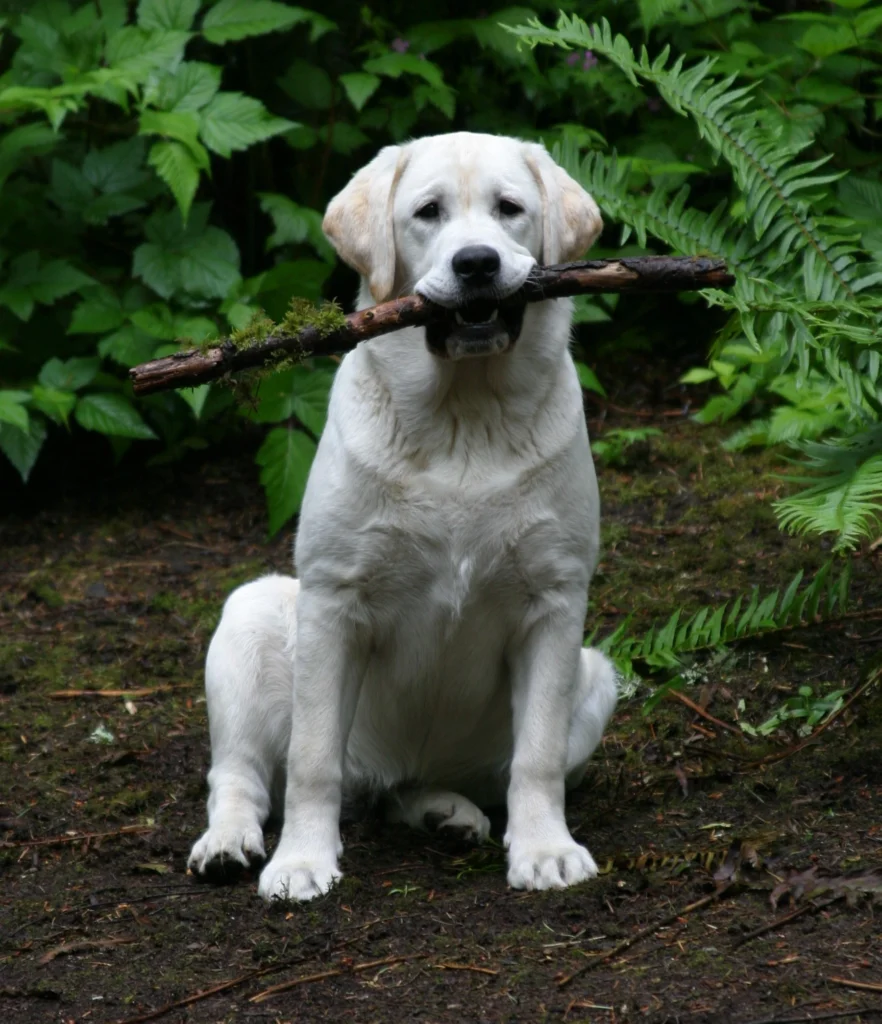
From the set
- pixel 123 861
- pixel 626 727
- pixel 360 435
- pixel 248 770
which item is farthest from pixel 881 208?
pixel 123 861

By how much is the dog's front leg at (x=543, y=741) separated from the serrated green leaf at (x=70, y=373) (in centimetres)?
357

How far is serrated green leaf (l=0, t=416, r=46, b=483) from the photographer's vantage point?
6.65m

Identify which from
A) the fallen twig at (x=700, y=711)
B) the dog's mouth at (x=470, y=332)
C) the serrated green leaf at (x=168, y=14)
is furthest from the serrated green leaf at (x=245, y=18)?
the fallen twig at (x=700, y=711)

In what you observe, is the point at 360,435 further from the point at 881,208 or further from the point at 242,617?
the point at 881,208

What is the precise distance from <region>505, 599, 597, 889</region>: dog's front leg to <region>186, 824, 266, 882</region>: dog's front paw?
28.4 inches

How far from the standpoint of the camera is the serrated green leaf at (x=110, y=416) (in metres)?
6.88

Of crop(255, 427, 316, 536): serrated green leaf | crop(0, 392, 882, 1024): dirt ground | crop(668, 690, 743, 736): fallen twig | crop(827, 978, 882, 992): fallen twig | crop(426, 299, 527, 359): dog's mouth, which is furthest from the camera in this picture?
crop(255, 427, 316, 536): serrated green leaf

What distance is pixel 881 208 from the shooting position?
5629 mm

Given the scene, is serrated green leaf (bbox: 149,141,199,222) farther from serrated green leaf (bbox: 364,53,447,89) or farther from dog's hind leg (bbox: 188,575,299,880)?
dog's hind leg (bbox: 188,575,299,880)

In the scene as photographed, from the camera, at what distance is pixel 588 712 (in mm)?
4516

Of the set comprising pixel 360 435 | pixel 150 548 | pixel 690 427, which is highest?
pixel 360 435

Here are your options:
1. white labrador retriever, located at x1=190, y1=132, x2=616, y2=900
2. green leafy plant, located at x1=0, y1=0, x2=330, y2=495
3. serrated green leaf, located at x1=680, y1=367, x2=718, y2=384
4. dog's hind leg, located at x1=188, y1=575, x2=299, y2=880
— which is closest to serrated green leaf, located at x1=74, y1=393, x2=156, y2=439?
green leafy plant, located at x1=0, y1=0, x2=330, y2=495

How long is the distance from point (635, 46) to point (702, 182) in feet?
2.69

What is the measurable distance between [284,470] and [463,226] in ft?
9.57
